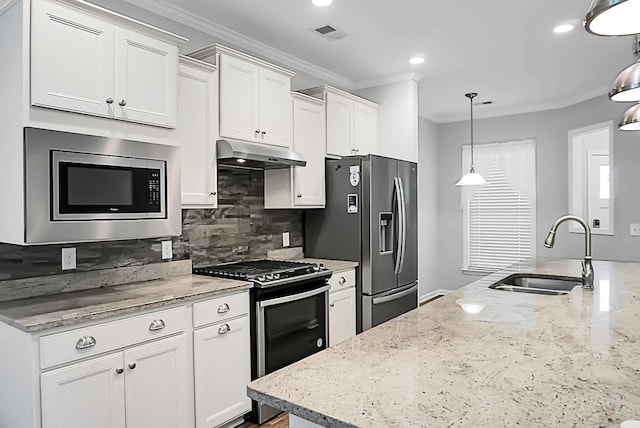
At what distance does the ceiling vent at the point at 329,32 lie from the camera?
129 inches

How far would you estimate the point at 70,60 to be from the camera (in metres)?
2.07

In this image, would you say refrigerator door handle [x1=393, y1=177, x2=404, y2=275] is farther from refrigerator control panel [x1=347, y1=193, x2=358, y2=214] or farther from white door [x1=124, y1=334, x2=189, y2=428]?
white door [x1=124, y1=334, x2=189, y2=428]

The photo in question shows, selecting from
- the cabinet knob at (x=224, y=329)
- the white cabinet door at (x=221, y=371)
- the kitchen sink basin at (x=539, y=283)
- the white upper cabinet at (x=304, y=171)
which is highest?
the white upper cabinet at (x=304, y=171)

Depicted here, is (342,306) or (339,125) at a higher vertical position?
(339,125)

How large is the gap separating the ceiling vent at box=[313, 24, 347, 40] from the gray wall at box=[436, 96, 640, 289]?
3.29m

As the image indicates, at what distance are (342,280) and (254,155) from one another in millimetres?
1257

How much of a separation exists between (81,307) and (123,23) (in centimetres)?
142

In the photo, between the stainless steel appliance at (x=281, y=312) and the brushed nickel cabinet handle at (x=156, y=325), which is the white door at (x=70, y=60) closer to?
the brushed nickel cabinet handle at (x=156, y=325)

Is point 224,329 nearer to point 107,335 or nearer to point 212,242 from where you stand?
point 107,335

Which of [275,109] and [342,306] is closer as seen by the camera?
[275,109]

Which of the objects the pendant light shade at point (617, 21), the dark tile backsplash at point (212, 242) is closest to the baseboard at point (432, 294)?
the dark tile backsplash at point (212, 242)

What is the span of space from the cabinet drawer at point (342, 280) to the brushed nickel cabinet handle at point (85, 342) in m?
1.84

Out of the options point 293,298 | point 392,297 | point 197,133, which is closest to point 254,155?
point 197,133

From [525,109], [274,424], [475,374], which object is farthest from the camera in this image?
[525,109]
